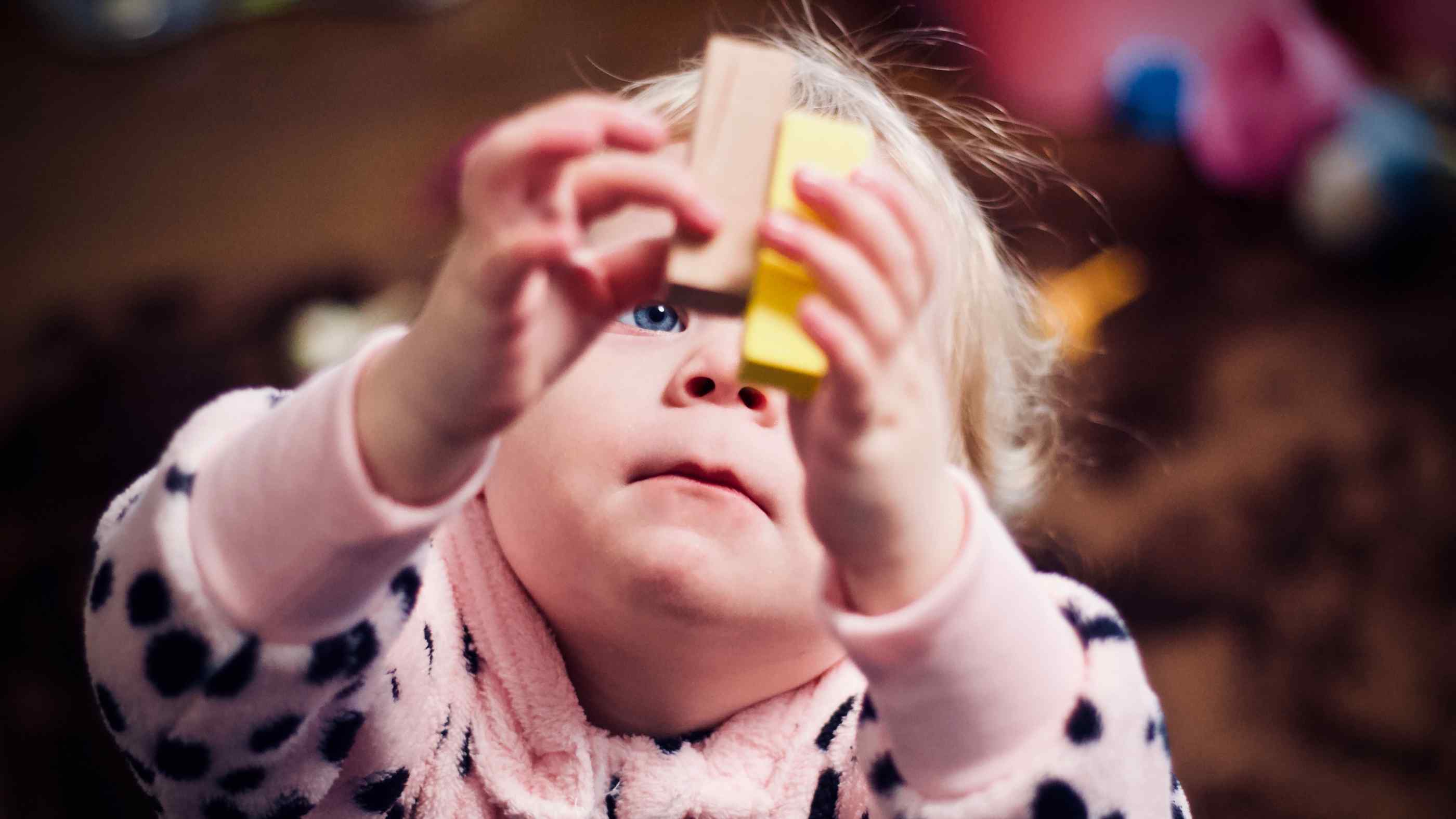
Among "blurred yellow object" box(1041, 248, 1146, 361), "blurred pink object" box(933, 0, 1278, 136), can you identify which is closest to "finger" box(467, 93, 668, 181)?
"blurred yellow object" box(1041, 248, 1146, 361)

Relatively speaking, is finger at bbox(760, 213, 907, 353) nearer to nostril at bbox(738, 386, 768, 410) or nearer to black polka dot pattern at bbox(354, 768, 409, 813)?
nostril at bbox(738, 386, 768, 410)

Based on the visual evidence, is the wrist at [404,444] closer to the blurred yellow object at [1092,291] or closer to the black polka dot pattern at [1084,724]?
the black polka dot pattern at [1084,724]

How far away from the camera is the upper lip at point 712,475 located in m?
0.52

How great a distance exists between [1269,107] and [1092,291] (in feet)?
1.19

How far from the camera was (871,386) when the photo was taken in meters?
0.38

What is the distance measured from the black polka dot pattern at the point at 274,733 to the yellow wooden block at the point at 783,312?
0.24 m

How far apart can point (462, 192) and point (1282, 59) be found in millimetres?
1347

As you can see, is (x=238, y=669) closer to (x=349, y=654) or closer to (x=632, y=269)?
(x=349, y=654)

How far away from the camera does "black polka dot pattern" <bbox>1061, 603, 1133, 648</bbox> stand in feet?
1.63

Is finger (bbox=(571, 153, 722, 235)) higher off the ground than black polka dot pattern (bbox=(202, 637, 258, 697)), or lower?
higher

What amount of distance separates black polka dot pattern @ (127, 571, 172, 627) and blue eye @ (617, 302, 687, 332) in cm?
23

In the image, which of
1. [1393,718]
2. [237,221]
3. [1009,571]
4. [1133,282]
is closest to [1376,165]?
[1133,282]

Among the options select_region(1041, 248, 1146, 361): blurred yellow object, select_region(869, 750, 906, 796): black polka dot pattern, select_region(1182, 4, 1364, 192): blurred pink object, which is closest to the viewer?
A: select_region(869, 750, 906, 796): black polka dot pattern

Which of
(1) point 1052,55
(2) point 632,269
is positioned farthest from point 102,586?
(1) point 1052,55
